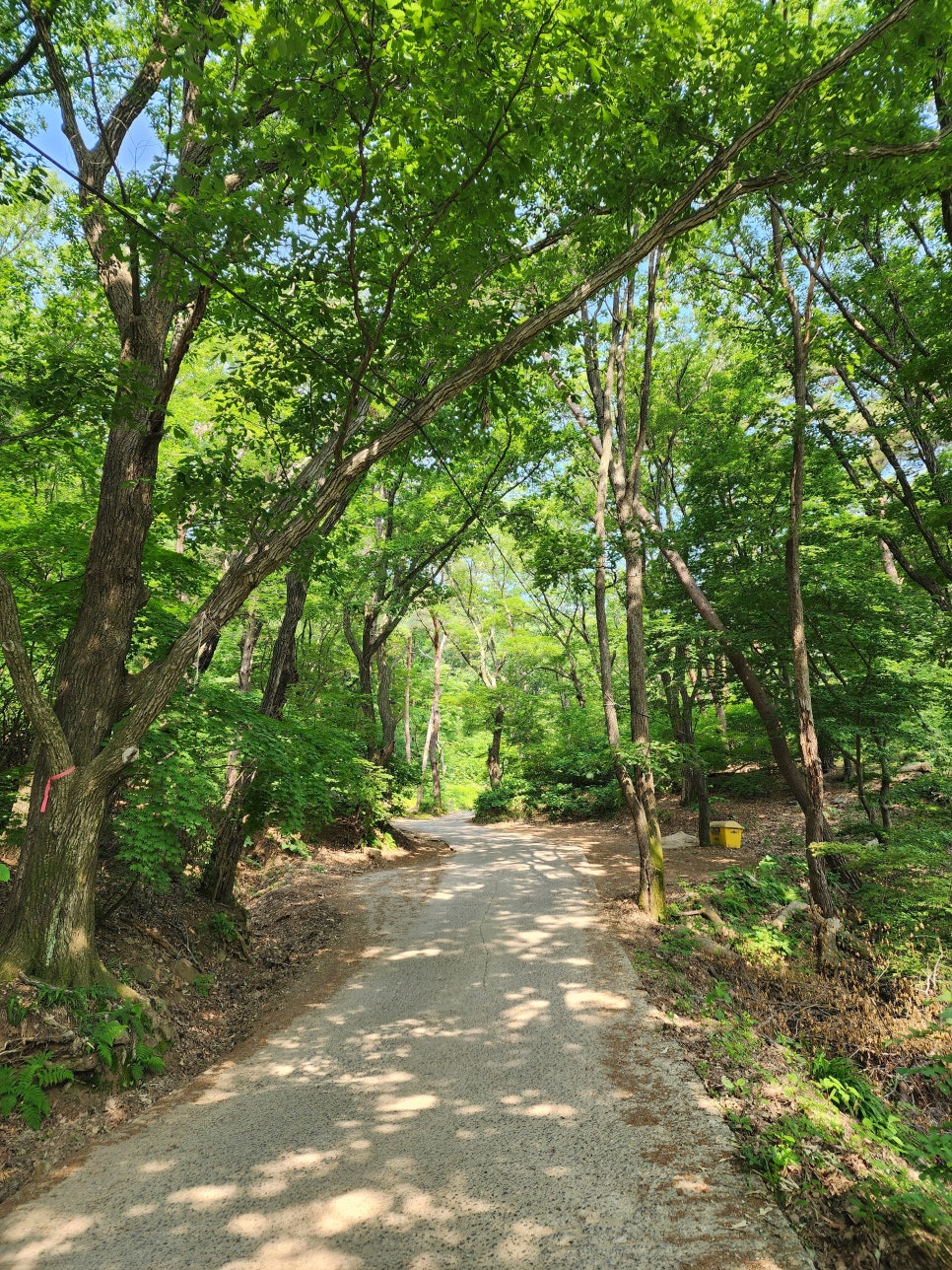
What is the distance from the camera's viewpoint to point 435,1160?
327cm

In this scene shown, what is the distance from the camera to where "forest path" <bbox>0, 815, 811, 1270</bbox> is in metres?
2.63

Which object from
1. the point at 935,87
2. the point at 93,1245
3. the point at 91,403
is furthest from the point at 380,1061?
the point at 935,87

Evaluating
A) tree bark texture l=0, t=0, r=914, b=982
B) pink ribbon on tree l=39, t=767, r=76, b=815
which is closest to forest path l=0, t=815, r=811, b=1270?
tree bark texture l=0, t=0, r=914, b=982

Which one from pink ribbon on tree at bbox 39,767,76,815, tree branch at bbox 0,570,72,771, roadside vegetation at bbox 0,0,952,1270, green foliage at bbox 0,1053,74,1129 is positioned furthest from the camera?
pink ribbon on tree at bbox 39,767,76,815

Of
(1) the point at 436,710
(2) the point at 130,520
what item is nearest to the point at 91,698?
(2) the point at 130,520

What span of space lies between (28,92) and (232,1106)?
26.1 feet

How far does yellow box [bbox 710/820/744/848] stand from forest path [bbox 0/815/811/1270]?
6.90 meters

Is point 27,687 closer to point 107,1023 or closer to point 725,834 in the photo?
point 107,1023

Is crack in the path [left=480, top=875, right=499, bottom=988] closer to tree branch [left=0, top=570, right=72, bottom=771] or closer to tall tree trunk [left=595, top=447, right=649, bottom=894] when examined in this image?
tall tree trunk [left=595, top=447, right=649, bottom=894]

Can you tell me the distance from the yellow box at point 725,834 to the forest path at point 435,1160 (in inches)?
272

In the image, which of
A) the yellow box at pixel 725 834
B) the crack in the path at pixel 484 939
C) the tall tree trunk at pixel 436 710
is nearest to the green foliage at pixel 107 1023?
the crack in the path at pixel 484 939

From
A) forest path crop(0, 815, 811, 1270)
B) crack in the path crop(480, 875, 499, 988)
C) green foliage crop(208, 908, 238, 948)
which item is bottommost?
crack in the path crop(480, 875, 499, 988)

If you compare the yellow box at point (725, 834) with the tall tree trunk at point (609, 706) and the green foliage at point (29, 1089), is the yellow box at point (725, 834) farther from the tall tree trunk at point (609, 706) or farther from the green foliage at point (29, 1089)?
the green foliage at point (29, 1089)

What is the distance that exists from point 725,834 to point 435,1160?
982 cm
